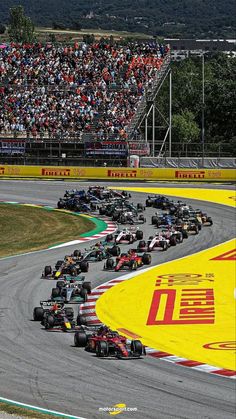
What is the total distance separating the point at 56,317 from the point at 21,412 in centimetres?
819

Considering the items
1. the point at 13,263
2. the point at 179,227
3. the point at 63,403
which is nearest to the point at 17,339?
the point at 63,403

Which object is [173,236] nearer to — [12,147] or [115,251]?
[115,251]

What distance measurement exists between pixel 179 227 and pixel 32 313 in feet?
52.7

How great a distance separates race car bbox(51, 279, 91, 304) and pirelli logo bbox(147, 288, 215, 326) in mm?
2046

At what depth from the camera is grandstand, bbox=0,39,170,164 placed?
2645 inches

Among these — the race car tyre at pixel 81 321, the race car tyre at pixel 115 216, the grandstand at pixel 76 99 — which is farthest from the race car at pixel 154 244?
the grandstand at pixel 76 99

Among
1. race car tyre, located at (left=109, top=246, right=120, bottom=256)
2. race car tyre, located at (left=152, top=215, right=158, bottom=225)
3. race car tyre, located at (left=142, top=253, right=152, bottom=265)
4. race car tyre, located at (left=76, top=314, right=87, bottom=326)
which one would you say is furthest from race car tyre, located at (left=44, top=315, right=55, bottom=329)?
race car tyre, located at (left=152, top=215, right=158, bottom=225)

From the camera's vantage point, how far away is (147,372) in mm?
20250

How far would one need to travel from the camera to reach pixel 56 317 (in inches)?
973

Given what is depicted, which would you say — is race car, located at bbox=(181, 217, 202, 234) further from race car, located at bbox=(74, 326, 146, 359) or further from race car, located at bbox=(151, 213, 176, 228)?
race car, located at bbox=(74, 326, 146, 359)

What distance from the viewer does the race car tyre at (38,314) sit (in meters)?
25.4

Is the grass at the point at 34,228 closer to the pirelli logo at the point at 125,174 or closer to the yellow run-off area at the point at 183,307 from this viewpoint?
the yellow run-off area at the point at 183,307

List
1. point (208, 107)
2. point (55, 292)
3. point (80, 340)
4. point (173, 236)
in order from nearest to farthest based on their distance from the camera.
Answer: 1. point (80, 340)
2. point (55, 292)
3. point (173, 236)
4. point (208, 107)

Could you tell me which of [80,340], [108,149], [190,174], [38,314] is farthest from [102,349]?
[108,149]
